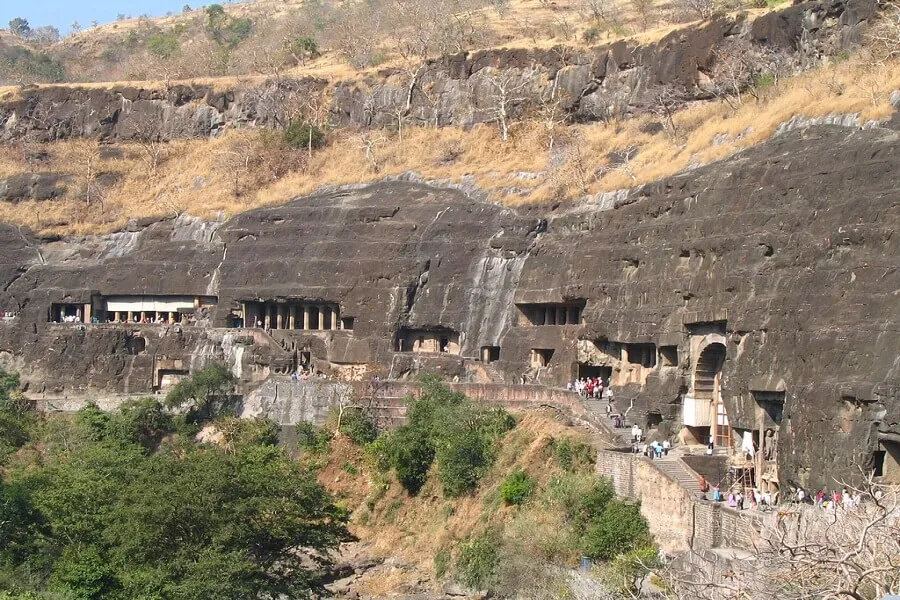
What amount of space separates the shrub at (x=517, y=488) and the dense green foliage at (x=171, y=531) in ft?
20.3

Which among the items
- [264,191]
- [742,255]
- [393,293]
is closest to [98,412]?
[393,293]

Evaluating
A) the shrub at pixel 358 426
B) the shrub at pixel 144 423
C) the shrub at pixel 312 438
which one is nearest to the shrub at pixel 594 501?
the shrub at pixel 358 426

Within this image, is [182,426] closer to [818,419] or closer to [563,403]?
[563,403]

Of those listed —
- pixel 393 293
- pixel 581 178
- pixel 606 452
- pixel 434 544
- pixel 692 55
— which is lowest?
pixel 434 544

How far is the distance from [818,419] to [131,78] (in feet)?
258

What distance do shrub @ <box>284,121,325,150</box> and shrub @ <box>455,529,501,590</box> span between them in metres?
44.0

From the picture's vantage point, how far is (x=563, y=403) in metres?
52.8

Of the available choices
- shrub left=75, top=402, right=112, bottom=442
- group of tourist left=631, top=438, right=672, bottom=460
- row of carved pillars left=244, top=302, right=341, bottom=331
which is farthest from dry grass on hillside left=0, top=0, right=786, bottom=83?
shrub left=75, top=402, right=112, bottom=442

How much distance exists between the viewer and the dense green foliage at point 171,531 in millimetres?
41406

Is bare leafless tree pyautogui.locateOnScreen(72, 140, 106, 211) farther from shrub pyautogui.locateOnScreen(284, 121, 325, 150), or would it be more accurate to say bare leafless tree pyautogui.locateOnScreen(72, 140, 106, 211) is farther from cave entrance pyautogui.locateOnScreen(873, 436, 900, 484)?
cave entrance pyautogui.locateOnScreen(873, 436, 900, 484)

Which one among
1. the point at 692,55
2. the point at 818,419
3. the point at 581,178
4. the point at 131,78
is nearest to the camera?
the point at 818,419

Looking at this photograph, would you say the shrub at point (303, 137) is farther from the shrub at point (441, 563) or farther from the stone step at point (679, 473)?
the stone step at point (679, 473)

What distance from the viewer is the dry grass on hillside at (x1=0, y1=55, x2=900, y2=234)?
2448 inches

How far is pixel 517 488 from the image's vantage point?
49.3 meters
